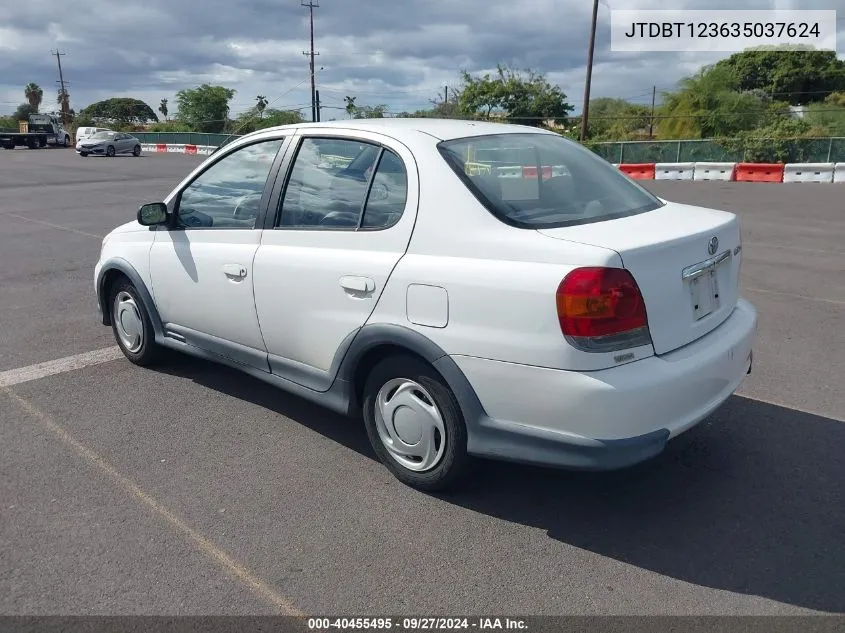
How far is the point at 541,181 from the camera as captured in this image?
3.65m

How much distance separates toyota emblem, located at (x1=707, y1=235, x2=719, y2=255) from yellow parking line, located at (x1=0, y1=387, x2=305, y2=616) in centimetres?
232

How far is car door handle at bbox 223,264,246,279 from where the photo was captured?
412cm

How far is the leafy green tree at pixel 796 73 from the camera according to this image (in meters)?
66.6

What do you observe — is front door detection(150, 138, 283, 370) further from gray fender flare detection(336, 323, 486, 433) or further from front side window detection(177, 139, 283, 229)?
gray fender flare detection(336, 323, 486, 433)

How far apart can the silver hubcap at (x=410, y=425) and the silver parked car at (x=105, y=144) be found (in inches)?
1636

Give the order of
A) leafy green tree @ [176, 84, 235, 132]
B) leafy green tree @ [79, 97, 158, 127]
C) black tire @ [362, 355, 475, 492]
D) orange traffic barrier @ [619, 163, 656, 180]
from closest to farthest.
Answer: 1. black tire @ [362, 355, 475, 492]
2. orange traffic barrier @ [619, 163, 656, 180]
3. leafy green tree @ [176, 84, 235, 132]
4. leafy green tree @ [79, 97, 158, 127]

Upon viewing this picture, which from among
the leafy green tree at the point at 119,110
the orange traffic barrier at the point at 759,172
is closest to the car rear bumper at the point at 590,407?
the orange traffic barrier at the point at 759,172

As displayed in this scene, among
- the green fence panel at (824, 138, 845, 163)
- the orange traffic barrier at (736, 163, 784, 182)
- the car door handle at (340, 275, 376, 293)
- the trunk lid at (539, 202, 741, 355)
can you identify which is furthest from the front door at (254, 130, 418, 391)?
the green fence panel at (824, 138, 845, 163)

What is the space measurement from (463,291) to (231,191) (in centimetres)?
199

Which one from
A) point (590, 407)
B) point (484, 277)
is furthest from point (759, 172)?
point (590, 407)

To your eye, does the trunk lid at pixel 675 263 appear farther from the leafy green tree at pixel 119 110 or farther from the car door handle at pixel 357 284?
the leafy green tree at pixel 119 110

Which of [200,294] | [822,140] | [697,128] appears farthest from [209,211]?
[697,128]

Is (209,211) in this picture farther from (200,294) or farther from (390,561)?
(390,561)

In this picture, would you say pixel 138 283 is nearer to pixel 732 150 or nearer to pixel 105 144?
pixel 732 150
